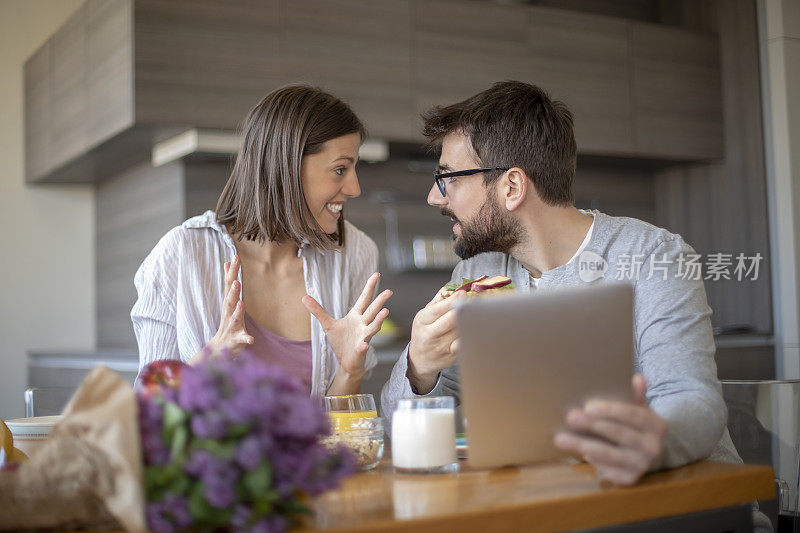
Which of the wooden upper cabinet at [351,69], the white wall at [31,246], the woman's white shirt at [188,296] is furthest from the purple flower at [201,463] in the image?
the white wall at [31,246]

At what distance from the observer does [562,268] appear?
5.84 ft

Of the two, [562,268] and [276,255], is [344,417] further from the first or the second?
[276,255]

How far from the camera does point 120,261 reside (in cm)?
420

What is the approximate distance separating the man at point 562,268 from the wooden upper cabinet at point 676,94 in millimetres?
2685

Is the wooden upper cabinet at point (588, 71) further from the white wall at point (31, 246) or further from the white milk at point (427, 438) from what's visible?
the white milk at point (427, 438)

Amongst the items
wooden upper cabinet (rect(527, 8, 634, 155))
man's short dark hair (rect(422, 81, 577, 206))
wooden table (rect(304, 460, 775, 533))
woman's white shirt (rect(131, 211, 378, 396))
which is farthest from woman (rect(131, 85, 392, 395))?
wooden upper cabinet (rect(527, 8, 634, 155))

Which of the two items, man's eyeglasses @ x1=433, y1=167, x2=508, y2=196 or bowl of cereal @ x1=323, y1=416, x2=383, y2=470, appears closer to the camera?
bowl of cereal @ x1=323, y1=416, x2=383, y2=470

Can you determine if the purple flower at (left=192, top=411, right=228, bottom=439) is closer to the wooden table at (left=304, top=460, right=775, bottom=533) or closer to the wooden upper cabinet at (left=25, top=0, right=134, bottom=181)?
the wooden table at (left=304, top=460, right=775, bottom=533)

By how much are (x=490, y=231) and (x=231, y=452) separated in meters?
1.18

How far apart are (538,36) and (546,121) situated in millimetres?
2405

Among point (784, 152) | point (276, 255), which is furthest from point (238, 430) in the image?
point (784, 152)

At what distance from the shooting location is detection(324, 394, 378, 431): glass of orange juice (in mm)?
1301

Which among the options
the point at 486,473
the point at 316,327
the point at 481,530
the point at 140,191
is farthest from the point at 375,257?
the point at 140,191

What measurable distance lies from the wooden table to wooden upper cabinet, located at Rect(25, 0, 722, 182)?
2486 mm
